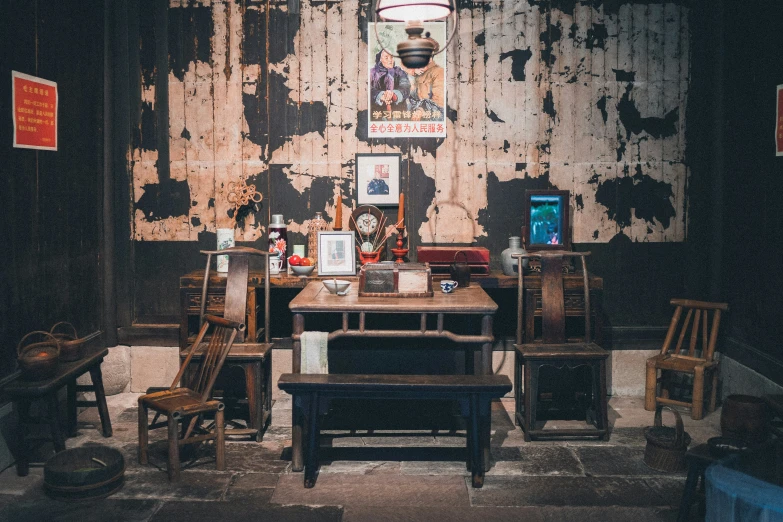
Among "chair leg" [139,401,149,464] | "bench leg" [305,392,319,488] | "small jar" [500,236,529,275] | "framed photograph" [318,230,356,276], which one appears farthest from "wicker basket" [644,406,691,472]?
"chair leg" [139,401,149,464]

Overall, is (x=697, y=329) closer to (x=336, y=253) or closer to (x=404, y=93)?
(x=336, y=253)

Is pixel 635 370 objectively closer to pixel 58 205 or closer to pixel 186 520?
pixel 186 520

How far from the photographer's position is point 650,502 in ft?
13.4

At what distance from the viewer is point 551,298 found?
532 cm

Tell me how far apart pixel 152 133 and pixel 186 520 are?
11.1 feet

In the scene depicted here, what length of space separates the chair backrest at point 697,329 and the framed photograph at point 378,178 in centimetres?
240

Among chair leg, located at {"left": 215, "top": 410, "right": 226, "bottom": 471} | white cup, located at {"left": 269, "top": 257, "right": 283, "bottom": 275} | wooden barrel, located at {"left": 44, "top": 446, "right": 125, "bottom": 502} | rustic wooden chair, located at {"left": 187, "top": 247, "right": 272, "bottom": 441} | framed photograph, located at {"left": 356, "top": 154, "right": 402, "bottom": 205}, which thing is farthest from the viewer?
framed photograph, located at {"left": 356, "top": 154, "right": 402, "bottom": 205}

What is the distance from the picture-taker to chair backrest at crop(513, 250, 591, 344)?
528cm

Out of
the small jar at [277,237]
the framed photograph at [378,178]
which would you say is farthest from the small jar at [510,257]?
the small jar at [277,237]

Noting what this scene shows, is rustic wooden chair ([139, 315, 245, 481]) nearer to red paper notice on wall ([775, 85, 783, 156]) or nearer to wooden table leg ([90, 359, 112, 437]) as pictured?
wooden table leg ([90, 359, 112, 437])

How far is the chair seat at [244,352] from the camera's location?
16.4ft

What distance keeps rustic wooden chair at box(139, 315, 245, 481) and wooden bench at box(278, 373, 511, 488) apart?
50cm

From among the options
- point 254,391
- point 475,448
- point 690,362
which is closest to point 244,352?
point 254,391

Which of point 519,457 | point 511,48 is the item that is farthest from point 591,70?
point 519,457
